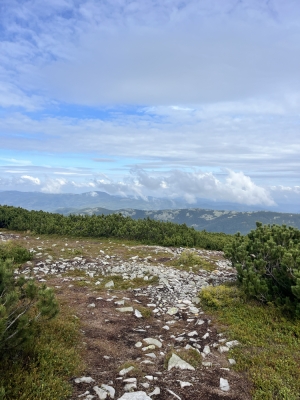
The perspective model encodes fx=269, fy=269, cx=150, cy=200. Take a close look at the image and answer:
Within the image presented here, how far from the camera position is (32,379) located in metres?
4.95

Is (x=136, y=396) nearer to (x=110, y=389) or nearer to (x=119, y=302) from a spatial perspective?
(x=110, y=389)

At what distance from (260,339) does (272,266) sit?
10.9 ft

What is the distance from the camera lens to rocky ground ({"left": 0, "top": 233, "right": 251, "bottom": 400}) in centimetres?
538

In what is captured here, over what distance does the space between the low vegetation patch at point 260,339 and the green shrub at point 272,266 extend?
487mm

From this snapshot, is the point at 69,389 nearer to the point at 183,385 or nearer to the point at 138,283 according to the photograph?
the point at 183,385

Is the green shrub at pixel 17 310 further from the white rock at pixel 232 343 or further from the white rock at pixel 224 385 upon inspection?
the white rock at pixel 232 343

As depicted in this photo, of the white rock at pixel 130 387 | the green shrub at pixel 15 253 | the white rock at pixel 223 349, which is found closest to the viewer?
the white rock at pixel 130 387

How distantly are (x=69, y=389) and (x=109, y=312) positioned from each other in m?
3.79

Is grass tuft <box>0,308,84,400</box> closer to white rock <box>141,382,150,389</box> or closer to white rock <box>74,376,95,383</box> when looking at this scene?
white rock <box>74,376,95,383</box>

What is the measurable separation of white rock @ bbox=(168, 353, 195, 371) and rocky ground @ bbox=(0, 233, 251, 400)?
0.02m

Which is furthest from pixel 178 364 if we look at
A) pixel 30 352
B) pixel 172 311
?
pixel 30 352

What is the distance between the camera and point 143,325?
8.16 metres

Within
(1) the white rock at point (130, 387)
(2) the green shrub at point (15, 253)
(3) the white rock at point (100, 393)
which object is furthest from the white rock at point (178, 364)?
(2) the green shrub at point (15, 253)

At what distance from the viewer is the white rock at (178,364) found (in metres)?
6.03
